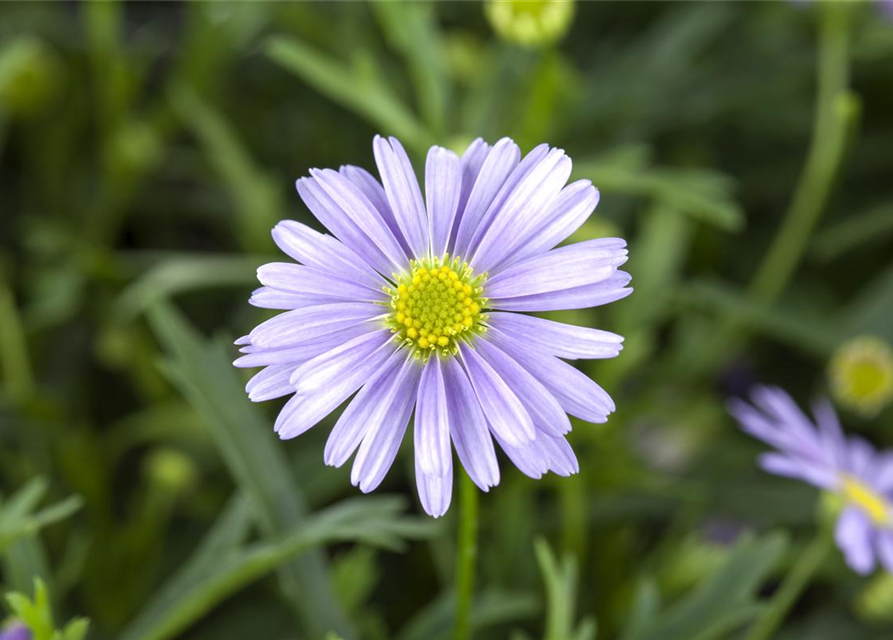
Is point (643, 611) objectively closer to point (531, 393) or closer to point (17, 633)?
point (531, 393)

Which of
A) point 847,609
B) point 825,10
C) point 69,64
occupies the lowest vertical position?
point 847,609

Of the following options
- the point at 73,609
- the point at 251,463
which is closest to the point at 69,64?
the point at 73,609

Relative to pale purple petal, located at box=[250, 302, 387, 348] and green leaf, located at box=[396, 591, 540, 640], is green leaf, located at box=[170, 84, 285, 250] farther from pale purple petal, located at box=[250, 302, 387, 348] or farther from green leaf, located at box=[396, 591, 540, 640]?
pale purple petal, located at box=[250, 302, 387, 348]

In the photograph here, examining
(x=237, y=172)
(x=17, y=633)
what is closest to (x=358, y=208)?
(x=17, y=633)

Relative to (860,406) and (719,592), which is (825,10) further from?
(719,592)

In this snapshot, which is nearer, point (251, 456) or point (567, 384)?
point (567, 384)

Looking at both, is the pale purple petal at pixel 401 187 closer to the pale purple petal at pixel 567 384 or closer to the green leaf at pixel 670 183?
the pale purple petal at pixel 567 384

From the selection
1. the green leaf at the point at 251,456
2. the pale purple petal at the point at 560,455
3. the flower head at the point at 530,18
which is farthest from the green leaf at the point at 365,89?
the pale purple petal at the point at 560,455
